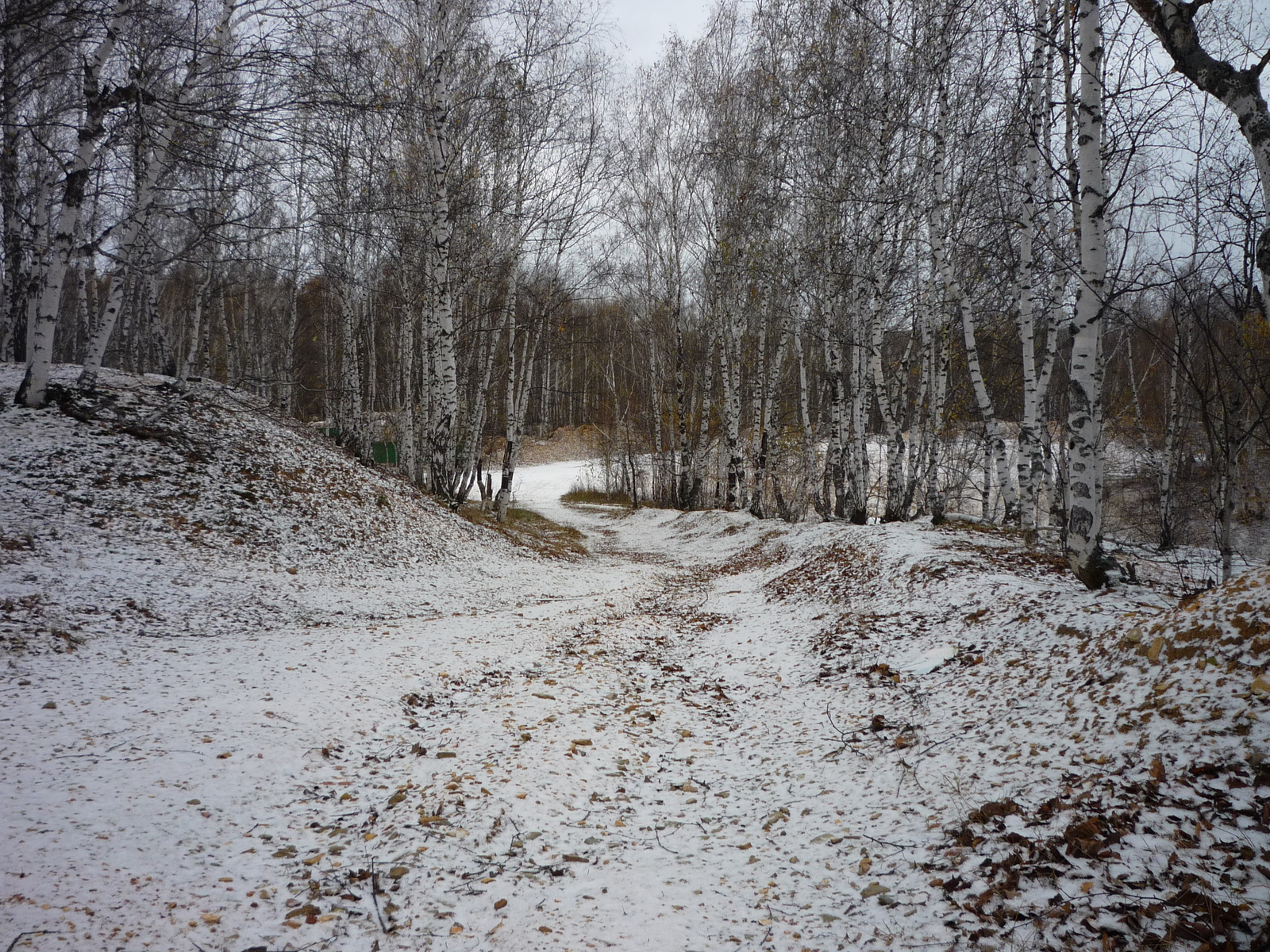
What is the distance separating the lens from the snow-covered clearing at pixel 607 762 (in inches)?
97.7

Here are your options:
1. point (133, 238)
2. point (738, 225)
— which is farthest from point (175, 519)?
point (738, 225)

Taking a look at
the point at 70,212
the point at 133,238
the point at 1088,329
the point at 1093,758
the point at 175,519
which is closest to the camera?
the point at 1093,758

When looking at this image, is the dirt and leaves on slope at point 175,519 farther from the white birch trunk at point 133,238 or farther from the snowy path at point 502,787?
the snowy path at point 502,787

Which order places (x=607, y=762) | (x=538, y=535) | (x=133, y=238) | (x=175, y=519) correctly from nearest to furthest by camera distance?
(x=607, y=762) < (x=175, y=519) < (x=133, y=238) < (x=538, y=535)

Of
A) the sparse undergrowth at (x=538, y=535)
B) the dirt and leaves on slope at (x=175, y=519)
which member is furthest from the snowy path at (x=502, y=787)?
the sparse undergrowth at (x=538, y=535)

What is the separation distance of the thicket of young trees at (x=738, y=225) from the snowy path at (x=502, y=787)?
105 inches

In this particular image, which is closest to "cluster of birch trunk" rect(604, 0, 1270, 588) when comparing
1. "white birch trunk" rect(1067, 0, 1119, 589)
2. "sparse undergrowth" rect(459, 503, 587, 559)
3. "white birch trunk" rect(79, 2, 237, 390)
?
"white birch trunk" rect(1067, 0, 1119, 589)

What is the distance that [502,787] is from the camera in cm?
372

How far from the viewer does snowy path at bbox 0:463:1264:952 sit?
2580 millimetres

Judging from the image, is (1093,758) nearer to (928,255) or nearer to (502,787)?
(502,787)

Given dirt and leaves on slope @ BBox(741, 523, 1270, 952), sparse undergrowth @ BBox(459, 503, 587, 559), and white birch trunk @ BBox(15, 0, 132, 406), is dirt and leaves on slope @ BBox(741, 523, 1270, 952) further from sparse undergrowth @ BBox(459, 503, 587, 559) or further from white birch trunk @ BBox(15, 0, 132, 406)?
white birch trunk @ BBox(15, 0, 132, 406)

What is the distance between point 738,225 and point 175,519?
15.1 meters

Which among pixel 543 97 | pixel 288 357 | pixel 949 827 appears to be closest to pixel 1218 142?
pixel 949 827

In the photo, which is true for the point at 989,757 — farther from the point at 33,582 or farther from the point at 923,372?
the point at 923,372
